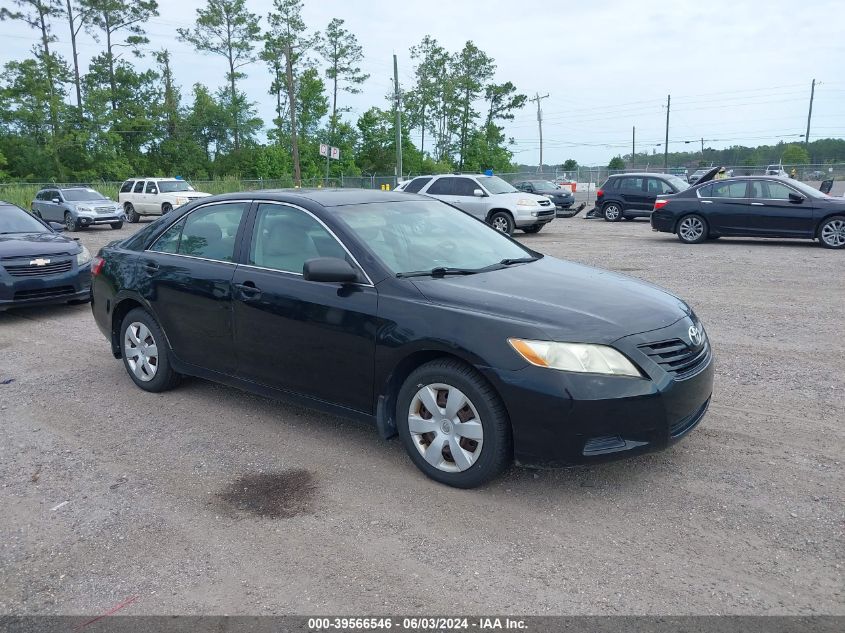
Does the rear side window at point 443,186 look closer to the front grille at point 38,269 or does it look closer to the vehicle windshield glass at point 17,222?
the vehicle windshield glass at point 17,222

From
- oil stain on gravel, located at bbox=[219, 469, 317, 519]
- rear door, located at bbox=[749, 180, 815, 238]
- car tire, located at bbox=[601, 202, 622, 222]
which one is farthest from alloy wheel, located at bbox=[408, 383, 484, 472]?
car tire, located at bbox=[601, 202, 622, 222]

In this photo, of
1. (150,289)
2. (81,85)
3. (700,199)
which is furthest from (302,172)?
(150,289)

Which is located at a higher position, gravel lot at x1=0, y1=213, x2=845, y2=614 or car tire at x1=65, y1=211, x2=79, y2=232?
car tire at x1=65, y1=211, x2=79, y2=232

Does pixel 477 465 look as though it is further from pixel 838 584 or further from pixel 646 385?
pixel 838 584

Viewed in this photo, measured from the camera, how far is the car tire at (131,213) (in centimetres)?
3055

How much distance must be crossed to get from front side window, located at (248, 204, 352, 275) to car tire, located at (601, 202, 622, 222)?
2129 centimetres

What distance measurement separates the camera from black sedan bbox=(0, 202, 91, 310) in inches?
342

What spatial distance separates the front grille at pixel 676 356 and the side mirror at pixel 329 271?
5.58ft

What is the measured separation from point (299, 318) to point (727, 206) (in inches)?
540

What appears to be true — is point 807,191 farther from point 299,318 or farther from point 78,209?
point 78,209

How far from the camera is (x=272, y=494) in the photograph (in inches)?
157

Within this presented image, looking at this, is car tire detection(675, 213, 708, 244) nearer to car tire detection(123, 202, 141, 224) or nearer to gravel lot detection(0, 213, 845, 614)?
gravel lot detection(0, 213, 845, 614)

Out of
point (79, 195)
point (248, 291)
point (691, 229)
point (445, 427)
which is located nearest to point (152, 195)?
point (79, 195)

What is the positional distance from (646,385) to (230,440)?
272cm
